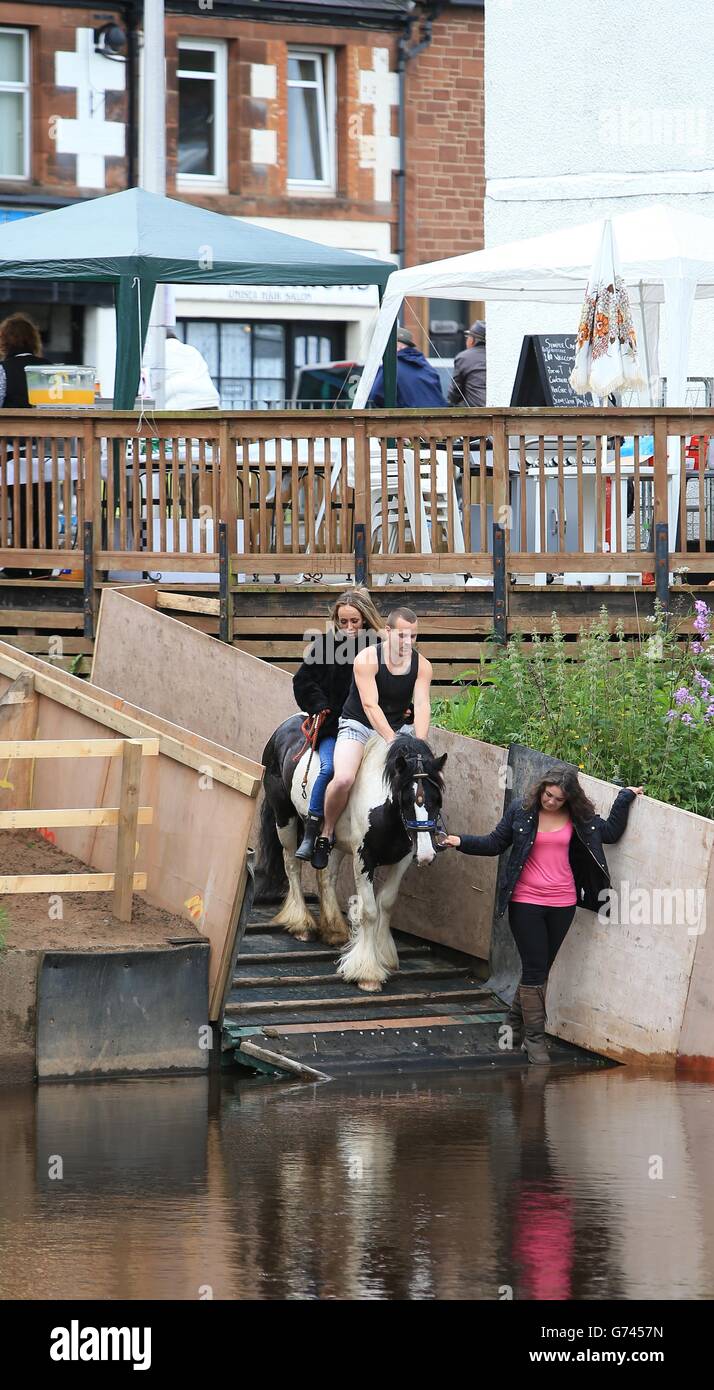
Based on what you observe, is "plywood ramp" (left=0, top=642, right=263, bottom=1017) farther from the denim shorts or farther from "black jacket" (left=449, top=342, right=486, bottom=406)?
"black jacket" (left=449, top=342, right=486, bottom=406)

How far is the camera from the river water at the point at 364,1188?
7664mm

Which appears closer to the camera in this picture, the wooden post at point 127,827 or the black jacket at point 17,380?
the wooden post at point 127,827

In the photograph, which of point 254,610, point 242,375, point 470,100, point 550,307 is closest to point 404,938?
point 254,610

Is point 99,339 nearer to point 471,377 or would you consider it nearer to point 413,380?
point 471,377

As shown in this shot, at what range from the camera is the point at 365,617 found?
1233 centimetres

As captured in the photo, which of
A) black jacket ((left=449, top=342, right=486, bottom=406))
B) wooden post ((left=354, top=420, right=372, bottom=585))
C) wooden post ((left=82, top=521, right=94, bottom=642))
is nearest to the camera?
wooden post ((left=354, top=420, right=372, bottom=585))

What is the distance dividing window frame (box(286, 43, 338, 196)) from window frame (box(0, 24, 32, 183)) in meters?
3.92

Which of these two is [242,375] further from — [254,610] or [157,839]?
[157,839]

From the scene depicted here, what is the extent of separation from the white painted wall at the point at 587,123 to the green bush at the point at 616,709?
10287 millimetres

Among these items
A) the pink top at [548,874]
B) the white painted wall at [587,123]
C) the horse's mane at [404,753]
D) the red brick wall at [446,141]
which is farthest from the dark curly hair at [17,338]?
the red brick wall at [446,141]

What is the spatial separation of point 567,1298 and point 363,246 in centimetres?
2532

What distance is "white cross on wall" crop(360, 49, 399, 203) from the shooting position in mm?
31109

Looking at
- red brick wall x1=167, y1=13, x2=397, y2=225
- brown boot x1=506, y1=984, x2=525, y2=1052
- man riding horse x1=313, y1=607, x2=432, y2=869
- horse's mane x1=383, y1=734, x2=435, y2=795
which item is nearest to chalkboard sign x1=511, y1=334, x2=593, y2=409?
man riding horse x1=313, y1=607, x2=432, y2=869

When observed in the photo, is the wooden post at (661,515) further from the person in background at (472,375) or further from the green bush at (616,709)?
the person in background at (472,375)
